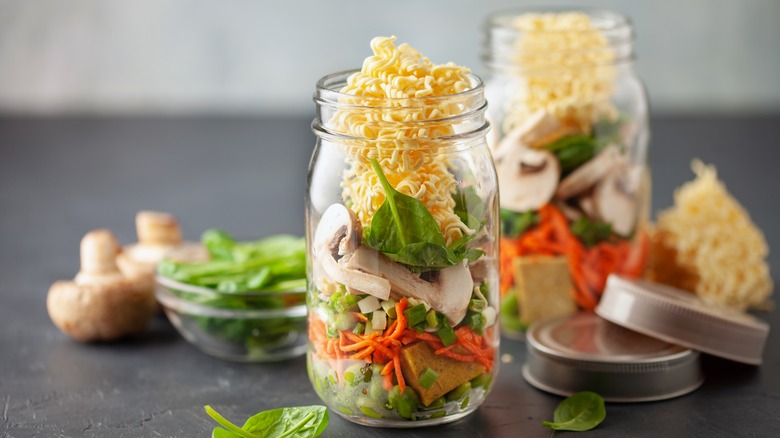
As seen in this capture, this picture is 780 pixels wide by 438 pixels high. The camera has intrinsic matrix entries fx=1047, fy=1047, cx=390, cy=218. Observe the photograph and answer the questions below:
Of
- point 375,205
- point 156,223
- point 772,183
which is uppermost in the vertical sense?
point 375,205

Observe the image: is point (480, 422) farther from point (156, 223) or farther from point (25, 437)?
point (156, 223)

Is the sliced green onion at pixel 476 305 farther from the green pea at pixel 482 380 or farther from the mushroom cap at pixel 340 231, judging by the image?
the mushroom cap at pixel 340 231

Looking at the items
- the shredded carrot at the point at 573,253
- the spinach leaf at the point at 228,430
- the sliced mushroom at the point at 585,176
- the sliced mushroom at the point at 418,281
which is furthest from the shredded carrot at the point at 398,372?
the sliced mushroom at the point at 585,176

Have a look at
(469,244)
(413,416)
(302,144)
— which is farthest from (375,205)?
(302,144)

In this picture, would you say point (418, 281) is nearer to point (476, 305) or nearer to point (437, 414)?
point (476, 305)

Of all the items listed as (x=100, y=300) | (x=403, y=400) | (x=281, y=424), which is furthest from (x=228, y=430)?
(x=100, y=300)

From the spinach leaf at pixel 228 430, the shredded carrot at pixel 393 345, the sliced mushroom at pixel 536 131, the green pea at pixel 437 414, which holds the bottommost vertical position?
the green pea at pixel 437 414

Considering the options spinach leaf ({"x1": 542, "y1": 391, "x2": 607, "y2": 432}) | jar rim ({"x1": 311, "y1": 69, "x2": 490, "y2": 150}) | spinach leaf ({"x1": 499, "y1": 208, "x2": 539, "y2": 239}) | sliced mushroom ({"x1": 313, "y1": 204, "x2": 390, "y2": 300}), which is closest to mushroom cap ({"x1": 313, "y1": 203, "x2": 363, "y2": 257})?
sliced mushroom ({"x1": 313, "y1": 204, "x2": 390, "y2": 300})

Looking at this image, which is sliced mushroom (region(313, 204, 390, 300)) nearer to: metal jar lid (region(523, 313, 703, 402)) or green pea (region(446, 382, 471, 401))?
green pea (region(446, 382, 471, 401))
